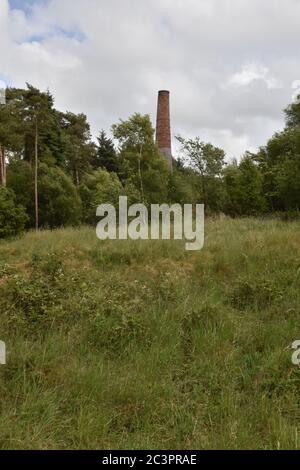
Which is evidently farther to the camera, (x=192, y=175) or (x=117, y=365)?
(x=192, y=175)

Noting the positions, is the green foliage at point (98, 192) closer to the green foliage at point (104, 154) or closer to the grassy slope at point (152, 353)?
the green foliage at point (104, 154)

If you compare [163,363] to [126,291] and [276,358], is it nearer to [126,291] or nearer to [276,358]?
[276,358]

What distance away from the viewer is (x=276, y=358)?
12.7 ft

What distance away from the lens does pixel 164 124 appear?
2888cm

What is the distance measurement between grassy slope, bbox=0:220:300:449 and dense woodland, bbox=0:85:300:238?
801 centimetres

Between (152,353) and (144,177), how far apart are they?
49.4 ft

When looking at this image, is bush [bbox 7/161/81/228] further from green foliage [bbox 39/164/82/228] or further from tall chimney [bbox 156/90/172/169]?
tall chimney [bbox 156/90/172/169]

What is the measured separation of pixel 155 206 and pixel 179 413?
14132 millimetres

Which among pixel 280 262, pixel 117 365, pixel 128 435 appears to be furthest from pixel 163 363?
pixel 280 262

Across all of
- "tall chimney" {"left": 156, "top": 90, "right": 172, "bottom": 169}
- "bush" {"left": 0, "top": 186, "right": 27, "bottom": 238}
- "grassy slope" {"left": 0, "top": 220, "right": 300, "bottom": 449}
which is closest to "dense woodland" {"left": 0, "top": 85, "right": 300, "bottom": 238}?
"bush" {"left": 0, "top": 186, "right": 27, "bottom": 238}

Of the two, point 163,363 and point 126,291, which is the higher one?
point 126,291

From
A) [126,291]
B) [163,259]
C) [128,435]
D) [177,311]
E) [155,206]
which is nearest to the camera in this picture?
[128,435]

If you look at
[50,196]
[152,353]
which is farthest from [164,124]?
[152,353]
